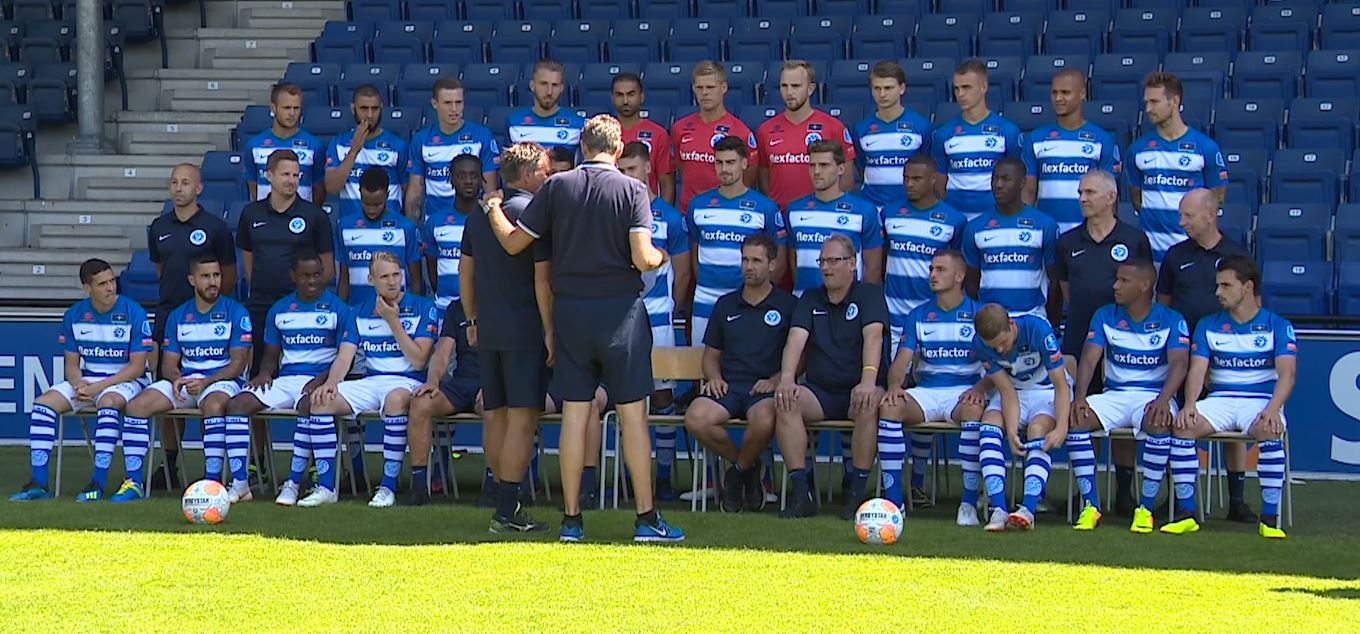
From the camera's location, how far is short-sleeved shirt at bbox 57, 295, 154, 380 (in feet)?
35.1

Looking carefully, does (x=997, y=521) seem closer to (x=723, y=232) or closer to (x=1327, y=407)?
(x=723, y=232)

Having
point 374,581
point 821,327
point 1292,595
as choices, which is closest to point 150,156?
point 821,327

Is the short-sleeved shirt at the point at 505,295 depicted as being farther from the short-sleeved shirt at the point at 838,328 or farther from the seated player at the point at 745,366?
the short-sleeved shirt at the point at 838,328

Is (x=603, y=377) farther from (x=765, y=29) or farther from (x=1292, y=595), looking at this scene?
(x=765, y=29)

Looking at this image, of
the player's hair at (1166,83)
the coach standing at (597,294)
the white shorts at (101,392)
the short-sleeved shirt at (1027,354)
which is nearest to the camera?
the coach standing at (597,294)

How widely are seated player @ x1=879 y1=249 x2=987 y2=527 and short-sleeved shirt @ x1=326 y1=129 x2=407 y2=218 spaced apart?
11.4 feet

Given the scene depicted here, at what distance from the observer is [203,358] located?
10.7 metres

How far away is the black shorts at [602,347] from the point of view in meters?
8.16

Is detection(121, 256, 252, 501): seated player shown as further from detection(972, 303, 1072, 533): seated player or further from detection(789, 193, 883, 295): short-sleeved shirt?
detection(972, 303, 1072, 533): seated player

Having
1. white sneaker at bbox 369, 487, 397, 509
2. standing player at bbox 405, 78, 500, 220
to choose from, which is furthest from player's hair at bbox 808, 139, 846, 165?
white sneaker at bbox 369, 487, 397, 509

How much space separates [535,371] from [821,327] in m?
1.89

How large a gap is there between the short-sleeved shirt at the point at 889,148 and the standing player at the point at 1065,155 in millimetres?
601

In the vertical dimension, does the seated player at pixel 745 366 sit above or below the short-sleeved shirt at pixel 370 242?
below

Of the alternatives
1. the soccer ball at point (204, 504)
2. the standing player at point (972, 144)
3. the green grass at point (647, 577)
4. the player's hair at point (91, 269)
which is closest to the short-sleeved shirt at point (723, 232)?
the standing player at point (972, 144)
